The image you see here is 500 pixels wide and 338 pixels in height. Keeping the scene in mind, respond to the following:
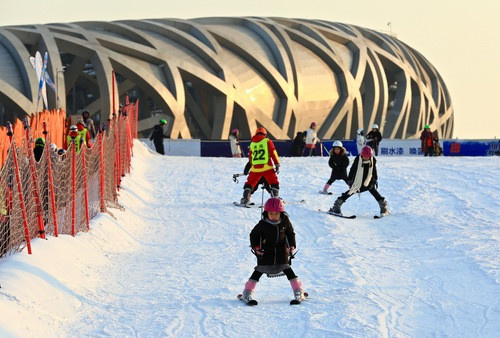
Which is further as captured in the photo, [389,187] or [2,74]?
[2,74]

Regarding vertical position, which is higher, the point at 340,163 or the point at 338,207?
the point at 340,163

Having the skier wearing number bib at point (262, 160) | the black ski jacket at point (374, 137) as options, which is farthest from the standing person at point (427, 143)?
the skier wearing number bib at point (262, 160)

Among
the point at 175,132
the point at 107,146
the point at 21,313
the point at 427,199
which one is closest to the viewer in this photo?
the point at 21,313

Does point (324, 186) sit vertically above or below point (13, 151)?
below

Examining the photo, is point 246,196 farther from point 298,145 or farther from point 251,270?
point 298,145

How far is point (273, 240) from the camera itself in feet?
26.9

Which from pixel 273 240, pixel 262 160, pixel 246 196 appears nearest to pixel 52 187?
pixel 273 240

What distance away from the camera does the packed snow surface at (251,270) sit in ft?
24.5

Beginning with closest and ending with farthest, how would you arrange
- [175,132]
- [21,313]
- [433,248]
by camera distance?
[21,313]
[433,248]
[175,132]

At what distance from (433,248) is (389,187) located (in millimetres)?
6927

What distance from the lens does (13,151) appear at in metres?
8.52

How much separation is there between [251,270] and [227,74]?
123 ft

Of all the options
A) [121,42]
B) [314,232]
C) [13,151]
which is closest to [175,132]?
[121,42]

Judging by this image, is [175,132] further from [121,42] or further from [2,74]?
[2,74]
